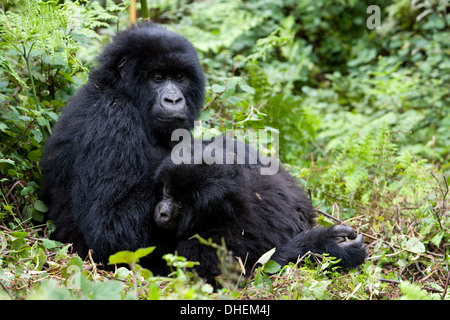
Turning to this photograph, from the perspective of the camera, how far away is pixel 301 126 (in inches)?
229

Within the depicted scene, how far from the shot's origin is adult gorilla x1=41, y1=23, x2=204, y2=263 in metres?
3.30

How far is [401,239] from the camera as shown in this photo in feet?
12.9

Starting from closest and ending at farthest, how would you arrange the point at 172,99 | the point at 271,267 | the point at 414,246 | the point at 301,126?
the point at 271,267 → the point at 172,99 → the point at 414,246 → the point at 301,126

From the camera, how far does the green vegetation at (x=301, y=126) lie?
2826mm

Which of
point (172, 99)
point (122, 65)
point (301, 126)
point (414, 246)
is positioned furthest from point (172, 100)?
point (301, 126)

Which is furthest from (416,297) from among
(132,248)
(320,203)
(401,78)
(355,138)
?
(401,78)

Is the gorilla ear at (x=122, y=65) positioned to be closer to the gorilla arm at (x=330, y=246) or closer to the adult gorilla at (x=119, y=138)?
the adult gorilla at (x=119, y=138)

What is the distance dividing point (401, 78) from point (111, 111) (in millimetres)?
4735

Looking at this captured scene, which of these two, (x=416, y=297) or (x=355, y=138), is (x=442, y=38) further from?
(x=416, y=297)

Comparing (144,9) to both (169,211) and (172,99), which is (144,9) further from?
(169,211)

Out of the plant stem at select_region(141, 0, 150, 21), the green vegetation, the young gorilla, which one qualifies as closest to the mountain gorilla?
the young gorilla

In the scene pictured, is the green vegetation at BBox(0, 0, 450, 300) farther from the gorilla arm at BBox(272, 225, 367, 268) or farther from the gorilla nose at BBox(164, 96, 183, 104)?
the gorilla nose at BBox(164, 96, 183, 104)

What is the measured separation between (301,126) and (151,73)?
2.59m

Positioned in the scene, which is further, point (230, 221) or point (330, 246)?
point (330, 246)
